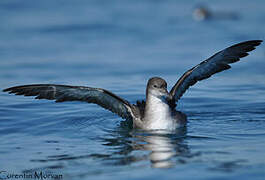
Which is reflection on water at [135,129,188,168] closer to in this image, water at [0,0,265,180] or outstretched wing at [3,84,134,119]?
water at [0,0,265,180]

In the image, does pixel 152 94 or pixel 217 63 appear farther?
pixel 217 63

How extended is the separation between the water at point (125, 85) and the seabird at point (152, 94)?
1.08ft

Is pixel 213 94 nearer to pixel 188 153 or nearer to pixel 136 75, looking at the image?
pixel 136 75

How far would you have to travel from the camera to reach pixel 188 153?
7.09m

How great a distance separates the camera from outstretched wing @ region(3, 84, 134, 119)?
8227mm

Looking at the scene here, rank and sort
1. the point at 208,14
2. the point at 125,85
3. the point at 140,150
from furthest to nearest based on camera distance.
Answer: the point at 208,14 → the point at 125,85 → the point at 140,150

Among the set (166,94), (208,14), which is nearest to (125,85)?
(166,94)

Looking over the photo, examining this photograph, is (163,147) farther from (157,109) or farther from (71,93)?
(71,93)

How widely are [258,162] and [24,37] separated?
11997 mm

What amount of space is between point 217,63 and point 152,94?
130 centimetres

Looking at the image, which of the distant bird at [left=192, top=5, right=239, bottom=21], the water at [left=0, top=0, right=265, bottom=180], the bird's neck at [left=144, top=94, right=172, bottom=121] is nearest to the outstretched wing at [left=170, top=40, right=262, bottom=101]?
the bird's neck at [left=144, top=94, right=172, bottom=121]

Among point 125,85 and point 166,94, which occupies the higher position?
point 125,85

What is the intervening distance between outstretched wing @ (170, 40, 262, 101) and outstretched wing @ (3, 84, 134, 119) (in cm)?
102

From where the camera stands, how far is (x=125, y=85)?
12500 millimetres
